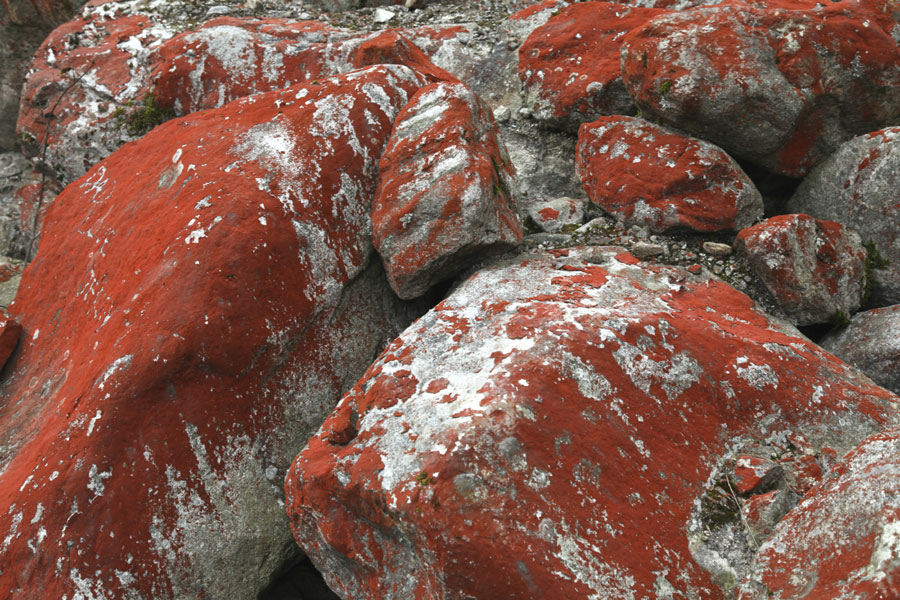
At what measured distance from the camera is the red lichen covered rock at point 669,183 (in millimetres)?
4488

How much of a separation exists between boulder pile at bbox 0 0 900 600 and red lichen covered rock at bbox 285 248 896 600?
0.02m

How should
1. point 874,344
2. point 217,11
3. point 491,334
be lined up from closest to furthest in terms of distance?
point 491,334 → point 874,344 → point 217,11

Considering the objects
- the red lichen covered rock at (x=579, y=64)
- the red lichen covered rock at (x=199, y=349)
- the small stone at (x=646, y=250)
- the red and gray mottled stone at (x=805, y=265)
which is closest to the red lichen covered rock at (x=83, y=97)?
the red lichen covered rock at (x=199, y=349)

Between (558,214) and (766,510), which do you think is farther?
(558,214)

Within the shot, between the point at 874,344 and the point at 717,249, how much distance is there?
45.2 inches

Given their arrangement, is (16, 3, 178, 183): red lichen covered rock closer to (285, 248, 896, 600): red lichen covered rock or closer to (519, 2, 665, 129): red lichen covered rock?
(519, 2, 665, 129): red lichen covered rock

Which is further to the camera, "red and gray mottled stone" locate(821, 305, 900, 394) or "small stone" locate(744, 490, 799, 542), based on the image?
"red and gray mottled stone" locate(821, 305, 900, 394)

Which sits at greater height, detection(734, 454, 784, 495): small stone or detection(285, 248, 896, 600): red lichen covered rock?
detection(285, 248, 896, 600): red lichen covered rock

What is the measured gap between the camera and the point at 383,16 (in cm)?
→ 782

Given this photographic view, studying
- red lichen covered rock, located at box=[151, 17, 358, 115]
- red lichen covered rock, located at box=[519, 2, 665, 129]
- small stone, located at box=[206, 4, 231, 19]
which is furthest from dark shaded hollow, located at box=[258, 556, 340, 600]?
small stone, located at box=[206, 4, 231, 19]

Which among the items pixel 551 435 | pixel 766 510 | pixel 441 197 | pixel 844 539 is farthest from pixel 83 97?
pixel 844 539

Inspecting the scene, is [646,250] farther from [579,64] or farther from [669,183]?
[579,64]

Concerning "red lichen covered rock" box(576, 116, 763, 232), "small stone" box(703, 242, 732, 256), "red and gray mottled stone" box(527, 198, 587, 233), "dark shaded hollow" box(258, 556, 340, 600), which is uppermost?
"red lichen covered rock" box(576, 116, 763, 232)

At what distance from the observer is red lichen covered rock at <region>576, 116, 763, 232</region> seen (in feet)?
14.7
